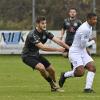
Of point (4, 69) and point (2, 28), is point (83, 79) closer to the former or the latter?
point (4, 69)

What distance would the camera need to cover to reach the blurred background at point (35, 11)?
35.4 m

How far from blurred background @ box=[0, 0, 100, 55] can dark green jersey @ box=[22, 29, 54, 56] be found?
67.7 ft

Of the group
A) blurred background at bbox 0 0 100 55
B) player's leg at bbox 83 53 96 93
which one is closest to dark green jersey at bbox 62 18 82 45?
player's leg at bbox 83 53 96 93

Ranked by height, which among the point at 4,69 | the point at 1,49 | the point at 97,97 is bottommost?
the point at 1,49

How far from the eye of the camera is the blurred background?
35.4 metres

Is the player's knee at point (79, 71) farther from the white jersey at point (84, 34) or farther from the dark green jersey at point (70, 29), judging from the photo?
the dark green jersey at point (70, 29)

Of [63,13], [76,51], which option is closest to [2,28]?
[63,13]

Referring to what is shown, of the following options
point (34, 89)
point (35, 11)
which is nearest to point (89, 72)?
point (34, 89)

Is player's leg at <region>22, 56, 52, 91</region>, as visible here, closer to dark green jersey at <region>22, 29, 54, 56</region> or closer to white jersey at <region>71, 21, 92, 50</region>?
dark green jersey at <region>22, 29, 54, 56</region>

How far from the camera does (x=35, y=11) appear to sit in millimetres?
35219

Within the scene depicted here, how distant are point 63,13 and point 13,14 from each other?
315 centimetres

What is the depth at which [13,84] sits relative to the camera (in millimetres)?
16500

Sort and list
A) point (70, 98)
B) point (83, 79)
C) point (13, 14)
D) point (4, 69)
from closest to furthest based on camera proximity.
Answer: point (70, 98), point (83, 79), point (4, 69), point (13, 14)

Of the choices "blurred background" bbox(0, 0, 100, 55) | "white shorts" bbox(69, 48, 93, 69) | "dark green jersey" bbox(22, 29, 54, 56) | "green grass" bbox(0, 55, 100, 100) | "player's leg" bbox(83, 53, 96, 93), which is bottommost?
"blurred background" bbox(0, 0, 100, 55)
